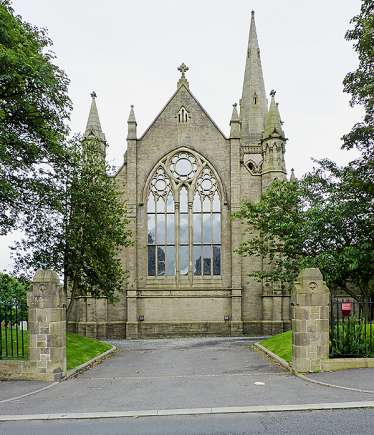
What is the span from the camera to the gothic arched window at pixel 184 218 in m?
35.8

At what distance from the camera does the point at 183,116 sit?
37.3 metres

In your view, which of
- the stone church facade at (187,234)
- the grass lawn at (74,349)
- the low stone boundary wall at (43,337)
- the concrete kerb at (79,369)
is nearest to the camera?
the concrete kerb at (79,369)

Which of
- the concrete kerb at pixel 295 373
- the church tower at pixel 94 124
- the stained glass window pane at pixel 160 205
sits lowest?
the concrete kerb at pixel 295 373

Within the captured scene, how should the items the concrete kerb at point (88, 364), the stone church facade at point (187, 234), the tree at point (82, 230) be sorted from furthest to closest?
the stone church facade at point (187, 234)
the tree at point (82, 230)
the concrete kerb at point (88, 364)

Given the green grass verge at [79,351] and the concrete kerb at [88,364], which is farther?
the green grass verge at [79,351]

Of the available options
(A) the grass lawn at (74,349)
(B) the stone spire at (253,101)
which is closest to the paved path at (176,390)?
(A) the grass lawn at (74,349)

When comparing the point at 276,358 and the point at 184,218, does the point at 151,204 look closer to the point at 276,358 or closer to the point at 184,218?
the point at 184,218

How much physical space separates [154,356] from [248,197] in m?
17.7

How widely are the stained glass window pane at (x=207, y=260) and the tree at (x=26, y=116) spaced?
15677mm

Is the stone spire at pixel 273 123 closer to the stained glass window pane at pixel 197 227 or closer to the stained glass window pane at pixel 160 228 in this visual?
the stained glass window pane at pixel 197 227


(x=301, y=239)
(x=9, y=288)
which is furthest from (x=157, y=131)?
(x=9, y=288)

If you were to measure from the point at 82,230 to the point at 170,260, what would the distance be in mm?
12089

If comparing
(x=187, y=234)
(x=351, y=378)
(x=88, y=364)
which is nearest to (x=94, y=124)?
(x=187, y=234)

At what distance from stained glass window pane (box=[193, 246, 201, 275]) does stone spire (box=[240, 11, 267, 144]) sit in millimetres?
14638
